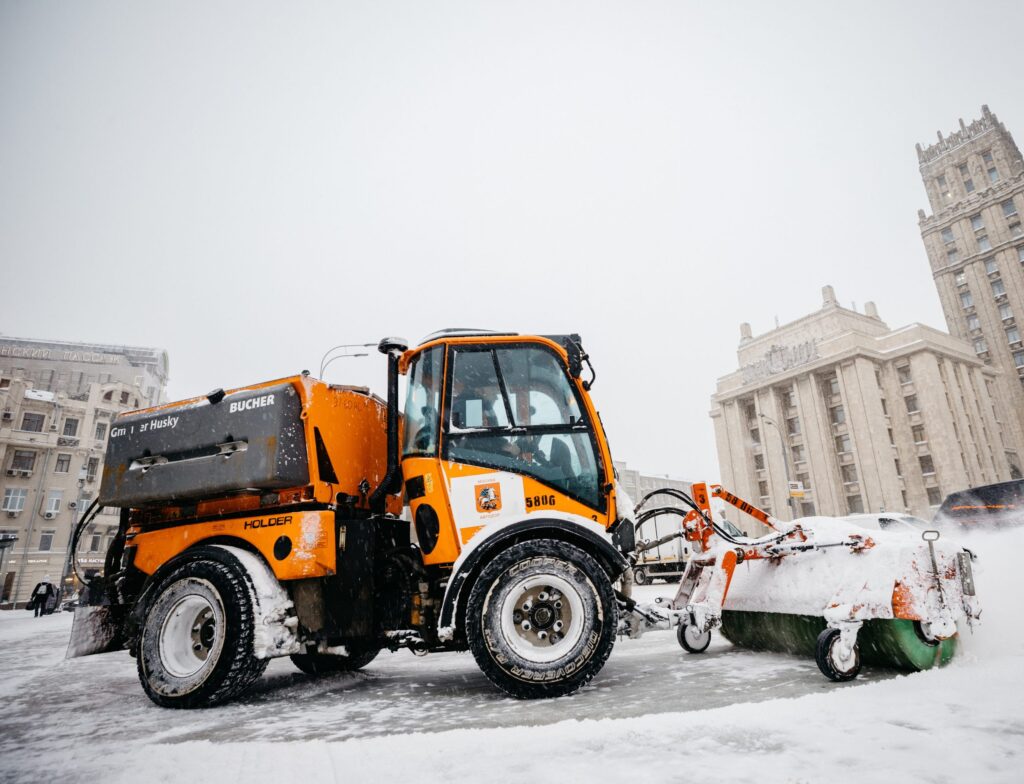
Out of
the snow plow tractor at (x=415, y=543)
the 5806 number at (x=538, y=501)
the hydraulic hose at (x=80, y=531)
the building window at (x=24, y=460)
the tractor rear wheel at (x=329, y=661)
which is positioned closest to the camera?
the snow plow tractor at (x=415, y=543)

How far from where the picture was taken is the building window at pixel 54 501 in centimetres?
4462

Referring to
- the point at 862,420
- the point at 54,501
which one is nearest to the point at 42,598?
the point at 54,501

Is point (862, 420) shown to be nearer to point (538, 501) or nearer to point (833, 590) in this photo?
point (833, 590)

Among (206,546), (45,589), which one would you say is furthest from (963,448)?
(45,589)

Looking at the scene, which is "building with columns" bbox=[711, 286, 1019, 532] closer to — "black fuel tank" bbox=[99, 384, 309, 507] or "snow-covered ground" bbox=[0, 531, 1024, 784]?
"snow-covered ground" bbox=[0, 531, 1024, 784]

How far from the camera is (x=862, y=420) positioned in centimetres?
5066

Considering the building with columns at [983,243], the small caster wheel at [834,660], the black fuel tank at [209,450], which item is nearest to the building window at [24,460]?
the black fuel tank at [209,450]

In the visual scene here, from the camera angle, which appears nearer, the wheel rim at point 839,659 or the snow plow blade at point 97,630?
the wheel rim at point 839,659

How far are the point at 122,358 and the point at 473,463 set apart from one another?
74373 millimetres

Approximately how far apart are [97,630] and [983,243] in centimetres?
8393

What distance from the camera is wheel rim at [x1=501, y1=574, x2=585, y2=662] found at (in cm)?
407

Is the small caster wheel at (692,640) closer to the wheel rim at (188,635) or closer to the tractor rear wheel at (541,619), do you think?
the tractor rear wheel at (541,619)

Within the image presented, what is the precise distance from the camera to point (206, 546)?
15.1ft

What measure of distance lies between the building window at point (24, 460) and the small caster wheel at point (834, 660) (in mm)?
56244
